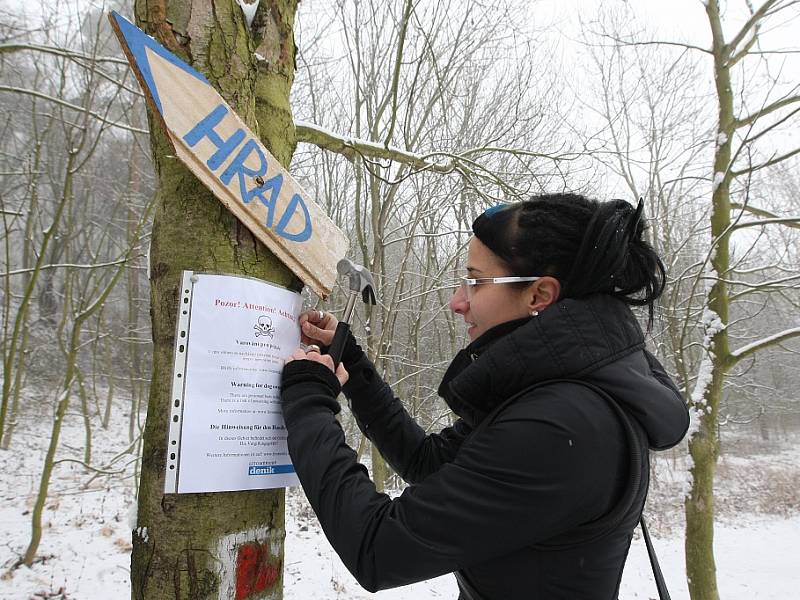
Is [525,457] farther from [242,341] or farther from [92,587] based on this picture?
[92,587]

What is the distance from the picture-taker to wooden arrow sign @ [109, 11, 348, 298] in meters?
1.07

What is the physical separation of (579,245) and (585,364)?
1.04 feet

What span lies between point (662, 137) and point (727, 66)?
6471 millimetres

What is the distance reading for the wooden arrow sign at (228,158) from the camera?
1071 millimetres

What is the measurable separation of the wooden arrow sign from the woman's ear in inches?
21.5

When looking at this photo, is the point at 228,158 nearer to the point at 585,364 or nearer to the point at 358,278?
the point at 358,278

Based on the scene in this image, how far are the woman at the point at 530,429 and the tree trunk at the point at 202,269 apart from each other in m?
0.22

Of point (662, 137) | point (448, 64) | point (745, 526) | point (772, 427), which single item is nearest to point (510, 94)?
point (448, 64)

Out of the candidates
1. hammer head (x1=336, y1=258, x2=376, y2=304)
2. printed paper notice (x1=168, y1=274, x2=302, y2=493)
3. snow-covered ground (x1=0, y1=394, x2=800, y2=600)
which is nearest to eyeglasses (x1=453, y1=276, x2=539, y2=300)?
hammer head (x1=336, y1=258, x2=376, y2=304)

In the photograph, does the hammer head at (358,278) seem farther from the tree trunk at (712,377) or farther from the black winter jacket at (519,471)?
the tree trunk at (712,377)

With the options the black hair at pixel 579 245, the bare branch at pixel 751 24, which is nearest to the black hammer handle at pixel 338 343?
the black hair at pixel 579 245

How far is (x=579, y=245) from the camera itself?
1199 mm

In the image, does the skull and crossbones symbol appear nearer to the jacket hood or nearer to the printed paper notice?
the printed paper notice

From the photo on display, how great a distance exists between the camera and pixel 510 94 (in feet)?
26.2
